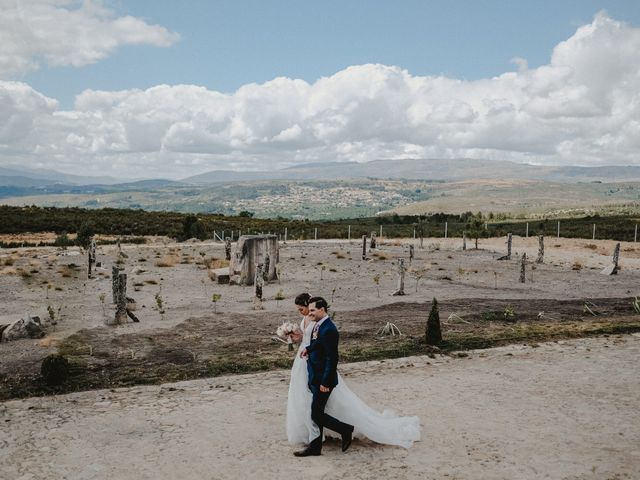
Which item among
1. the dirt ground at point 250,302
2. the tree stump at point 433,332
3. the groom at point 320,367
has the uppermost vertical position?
the groom at point 320,367

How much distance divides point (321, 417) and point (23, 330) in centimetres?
1156

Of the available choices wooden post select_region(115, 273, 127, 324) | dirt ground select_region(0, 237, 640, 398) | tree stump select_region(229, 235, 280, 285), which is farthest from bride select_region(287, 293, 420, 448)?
Result: tree stump select_region(229, 235, 280, 285)

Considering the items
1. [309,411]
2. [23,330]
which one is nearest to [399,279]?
[23,330]

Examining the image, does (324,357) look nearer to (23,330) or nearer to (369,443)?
(369,443)

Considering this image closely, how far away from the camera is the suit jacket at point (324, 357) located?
8047mm

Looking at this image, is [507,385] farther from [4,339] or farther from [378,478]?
[4,339]

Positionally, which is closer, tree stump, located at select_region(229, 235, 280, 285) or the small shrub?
the small shrub

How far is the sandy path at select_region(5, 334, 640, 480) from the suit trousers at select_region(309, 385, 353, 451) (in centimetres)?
34

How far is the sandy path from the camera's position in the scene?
26.1 feet

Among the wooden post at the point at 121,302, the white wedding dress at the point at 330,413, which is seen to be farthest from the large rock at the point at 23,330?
the white wedding dress at the point at 330,413

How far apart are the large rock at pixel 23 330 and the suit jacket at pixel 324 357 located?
11266 mm

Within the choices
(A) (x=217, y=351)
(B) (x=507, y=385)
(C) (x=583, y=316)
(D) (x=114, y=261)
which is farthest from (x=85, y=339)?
(D) (x=114, y=261)

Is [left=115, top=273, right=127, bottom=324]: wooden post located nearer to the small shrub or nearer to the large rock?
the large rock

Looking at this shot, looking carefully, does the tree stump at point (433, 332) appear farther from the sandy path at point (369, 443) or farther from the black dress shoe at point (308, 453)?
the black dress shoe at point (308, 453)
